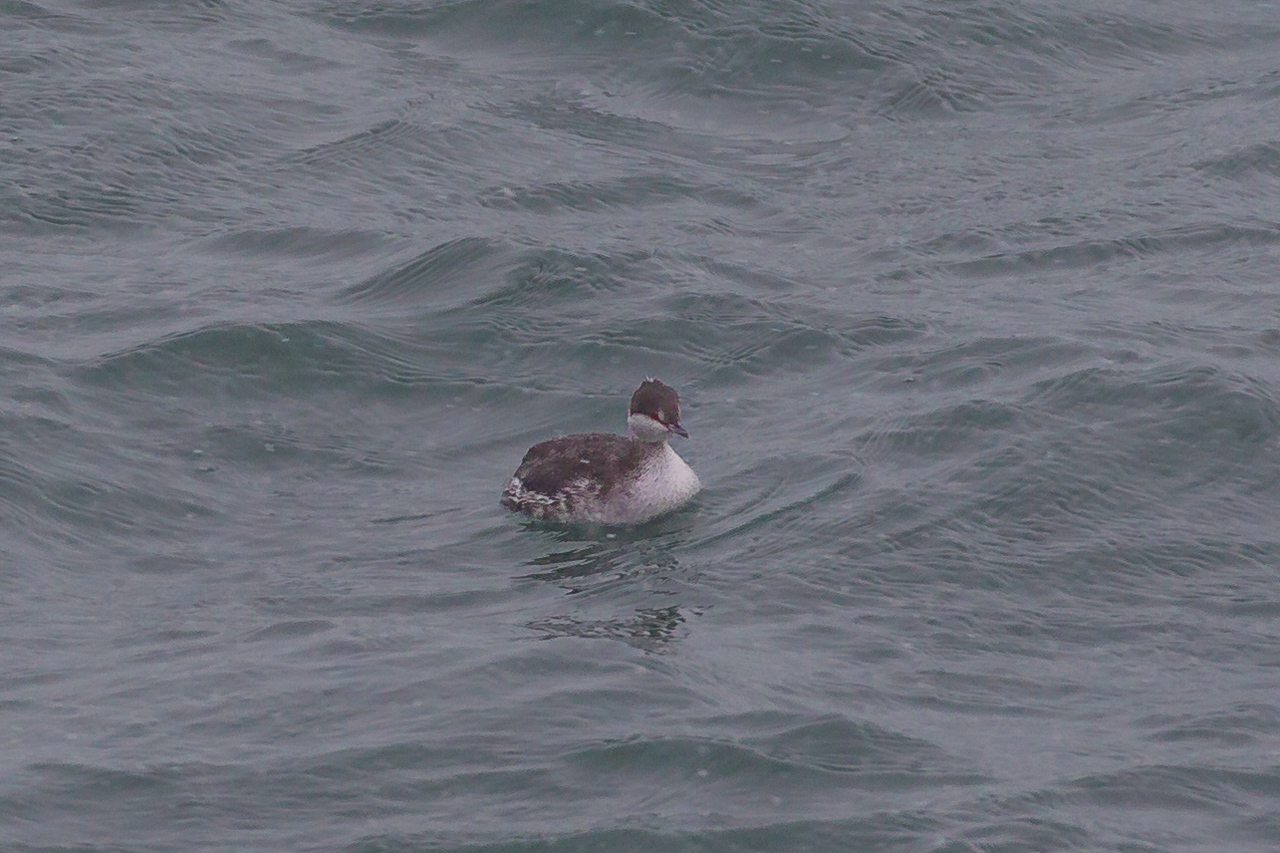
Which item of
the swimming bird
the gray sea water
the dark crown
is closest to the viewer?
the gray sea water

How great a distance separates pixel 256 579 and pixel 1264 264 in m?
12.9

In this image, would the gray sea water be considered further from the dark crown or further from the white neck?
the dark crown

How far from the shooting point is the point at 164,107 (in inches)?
1026

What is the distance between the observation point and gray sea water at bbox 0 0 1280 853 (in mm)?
12539

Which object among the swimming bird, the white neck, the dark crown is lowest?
the swimming bird

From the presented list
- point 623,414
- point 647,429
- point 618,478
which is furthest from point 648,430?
point 623,414

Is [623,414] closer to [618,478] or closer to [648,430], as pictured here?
[648,430]

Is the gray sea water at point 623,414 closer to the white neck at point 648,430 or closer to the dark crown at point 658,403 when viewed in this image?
the white neck at point 648,430

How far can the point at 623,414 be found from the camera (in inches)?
753

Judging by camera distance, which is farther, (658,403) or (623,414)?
(623,414)

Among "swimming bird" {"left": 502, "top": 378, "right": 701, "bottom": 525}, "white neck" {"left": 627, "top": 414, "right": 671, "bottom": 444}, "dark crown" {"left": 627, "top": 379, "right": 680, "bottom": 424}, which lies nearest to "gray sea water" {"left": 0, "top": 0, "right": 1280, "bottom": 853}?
"swimming bird" {"left": 502, "top": 378, "right": 701, "bottom": 525}

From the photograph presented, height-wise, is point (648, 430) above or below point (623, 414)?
above

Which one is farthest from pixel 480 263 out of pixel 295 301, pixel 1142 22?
pixel 1142 22

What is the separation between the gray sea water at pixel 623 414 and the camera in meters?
12.5
